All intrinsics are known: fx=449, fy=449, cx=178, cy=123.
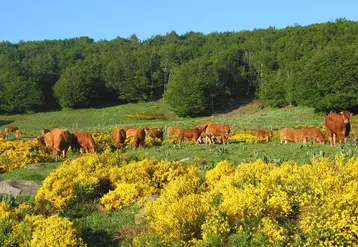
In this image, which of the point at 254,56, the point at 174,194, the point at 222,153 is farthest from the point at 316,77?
the point at 174,194

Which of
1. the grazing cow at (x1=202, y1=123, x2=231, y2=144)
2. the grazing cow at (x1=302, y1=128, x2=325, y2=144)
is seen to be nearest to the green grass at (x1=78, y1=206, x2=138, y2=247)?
the grazing cow at (x1=302, y1=128, x2=325, y2=144)

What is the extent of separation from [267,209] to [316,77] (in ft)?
190

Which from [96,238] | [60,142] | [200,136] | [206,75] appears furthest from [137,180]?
[206,75]

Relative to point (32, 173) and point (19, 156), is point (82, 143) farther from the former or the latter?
point (32, 173)

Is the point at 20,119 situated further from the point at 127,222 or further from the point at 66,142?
the point at 127,222

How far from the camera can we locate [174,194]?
10469 mm

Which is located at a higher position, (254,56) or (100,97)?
(254,56)

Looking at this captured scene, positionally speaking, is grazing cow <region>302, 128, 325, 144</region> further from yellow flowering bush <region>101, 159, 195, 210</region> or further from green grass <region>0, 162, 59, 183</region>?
green grass <region>0, 162, 59, 183</region>

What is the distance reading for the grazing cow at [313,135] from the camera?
23581 millimetres

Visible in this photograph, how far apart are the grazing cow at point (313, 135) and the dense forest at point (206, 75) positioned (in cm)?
3657

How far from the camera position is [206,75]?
292ft

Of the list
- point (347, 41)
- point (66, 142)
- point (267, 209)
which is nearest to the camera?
point (267, 209)

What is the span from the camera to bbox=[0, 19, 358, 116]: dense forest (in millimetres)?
63562

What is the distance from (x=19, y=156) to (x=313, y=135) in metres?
15.0
